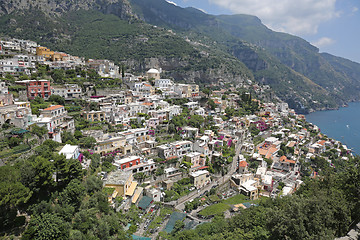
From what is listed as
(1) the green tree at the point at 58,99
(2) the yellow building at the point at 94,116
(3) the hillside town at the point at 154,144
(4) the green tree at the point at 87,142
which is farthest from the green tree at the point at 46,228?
(1) the green tree at the point at 58,99

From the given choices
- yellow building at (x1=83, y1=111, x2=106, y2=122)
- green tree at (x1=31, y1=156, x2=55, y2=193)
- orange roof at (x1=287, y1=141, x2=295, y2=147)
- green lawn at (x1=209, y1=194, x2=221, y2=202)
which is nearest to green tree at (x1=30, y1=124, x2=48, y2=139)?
green tree at (x1=31, y1=156, x2=55, y2=193)

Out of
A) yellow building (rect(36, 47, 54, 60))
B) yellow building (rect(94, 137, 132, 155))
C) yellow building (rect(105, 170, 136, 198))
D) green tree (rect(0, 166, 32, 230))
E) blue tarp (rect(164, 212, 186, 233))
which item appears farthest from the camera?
yellow building (rect(36, 47, 54, 60))

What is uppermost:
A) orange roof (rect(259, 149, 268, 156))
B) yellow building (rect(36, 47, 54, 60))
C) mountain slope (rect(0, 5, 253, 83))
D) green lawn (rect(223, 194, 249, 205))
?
mountain slope (rect(0, 5, 253, 83))

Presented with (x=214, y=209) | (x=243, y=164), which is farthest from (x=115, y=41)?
(x=214, y=209)

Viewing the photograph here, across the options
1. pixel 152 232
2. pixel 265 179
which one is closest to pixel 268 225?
pixel 152 232

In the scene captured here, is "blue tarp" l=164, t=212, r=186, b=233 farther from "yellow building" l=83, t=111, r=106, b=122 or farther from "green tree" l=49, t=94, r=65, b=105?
"green tree" l=49, t=94, r=65, b=105

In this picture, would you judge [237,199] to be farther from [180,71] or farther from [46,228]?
[180,71]
